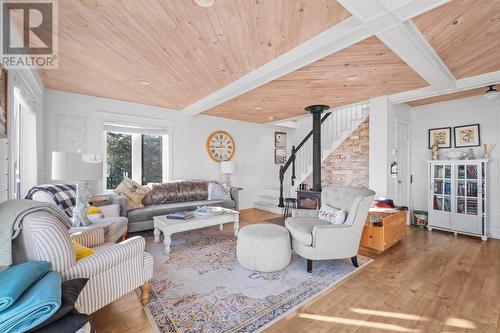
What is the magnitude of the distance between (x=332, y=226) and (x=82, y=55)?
3341 millimetres

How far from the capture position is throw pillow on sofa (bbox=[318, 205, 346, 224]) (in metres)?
2.70

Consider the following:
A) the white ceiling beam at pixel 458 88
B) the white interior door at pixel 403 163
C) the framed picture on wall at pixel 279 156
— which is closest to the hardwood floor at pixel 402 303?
the white interior door at pixel 403 163

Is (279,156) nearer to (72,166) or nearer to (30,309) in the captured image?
(72,166)

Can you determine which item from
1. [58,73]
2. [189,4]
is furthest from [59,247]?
[58,73]

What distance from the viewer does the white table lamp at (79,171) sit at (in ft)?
7.12

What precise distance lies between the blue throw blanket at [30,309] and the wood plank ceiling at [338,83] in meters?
2.79

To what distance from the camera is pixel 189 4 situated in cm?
174

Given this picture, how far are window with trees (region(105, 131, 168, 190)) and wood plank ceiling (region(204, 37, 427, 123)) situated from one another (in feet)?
5.16

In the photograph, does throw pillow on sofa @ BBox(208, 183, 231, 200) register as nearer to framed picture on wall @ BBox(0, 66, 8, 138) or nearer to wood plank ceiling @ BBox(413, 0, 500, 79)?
framed picture on wall @ BBox(0, 66, 8, 138)

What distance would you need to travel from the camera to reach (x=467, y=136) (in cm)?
409

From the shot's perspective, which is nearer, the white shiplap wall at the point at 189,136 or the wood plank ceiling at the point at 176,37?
the wood plank ceiling at the point at 176,37

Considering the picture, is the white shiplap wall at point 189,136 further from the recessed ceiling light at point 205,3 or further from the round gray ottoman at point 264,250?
the recessed ceiling light at point 205,3

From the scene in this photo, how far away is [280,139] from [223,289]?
5434 mm

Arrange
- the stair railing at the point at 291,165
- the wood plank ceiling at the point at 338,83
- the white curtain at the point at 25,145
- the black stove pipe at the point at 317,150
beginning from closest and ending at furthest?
the wood plank ceiling at the point at 338,83
the white curtain at the point at 25,145
the black stove pipe at the point at 317,150
the stair railing at the point at 291,165
